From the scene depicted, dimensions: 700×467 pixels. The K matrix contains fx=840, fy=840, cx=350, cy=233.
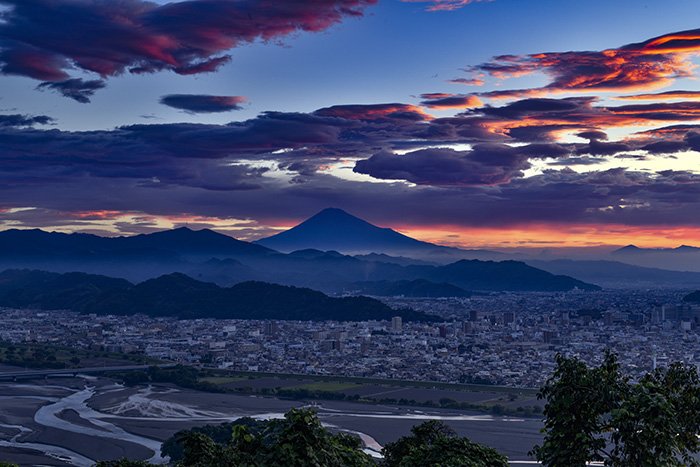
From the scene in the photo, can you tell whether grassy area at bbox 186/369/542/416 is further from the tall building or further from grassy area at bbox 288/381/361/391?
the tall building

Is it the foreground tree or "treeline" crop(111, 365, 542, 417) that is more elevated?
the foreground tree

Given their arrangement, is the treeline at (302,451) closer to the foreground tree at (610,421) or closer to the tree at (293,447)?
the tree at (293,447)

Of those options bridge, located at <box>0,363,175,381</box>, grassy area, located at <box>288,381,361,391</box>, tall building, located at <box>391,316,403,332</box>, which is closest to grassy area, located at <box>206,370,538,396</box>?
grassy area, located at <box>288,381,361,391</box>

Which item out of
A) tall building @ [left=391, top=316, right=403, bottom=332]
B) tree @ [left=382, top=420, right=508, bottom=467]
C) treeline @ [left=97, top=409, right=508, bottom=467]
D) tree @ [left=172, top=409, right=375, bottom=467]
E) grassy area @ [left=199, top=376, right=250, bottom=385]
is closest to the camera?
tree @ [left=172, top=409, right=375, bottom=467]

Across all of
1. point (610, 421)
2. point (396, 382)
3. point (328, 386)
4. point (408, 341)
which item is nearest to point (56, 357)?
point (328, 386)

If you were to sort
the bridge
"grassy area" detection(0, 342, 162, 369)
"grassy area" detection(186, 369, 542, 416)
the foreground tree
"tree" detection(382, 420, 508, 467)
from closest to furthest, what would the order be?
1. the foreground tree
2. "tree" detection(382, 420, 508, 467)
3. "grassy area" detection(186, 369, 542, 416)
4. the bridge
5. "grassy area" detection(0, 342, 162, 369)

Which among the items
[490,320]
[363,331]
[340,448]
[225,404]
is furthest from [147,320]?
[340,448]

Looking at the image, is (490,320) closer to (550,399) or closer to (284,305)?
(284,305)

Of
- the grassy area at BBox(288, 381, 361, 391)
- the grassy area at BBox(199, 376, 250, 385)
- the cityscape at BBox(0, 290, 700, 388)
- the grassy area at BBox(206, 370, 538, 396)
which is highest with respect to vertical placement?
the cityscape at BBox(0, 290, 700, 388)

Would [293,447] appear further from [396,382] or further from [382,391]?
[396,382]
